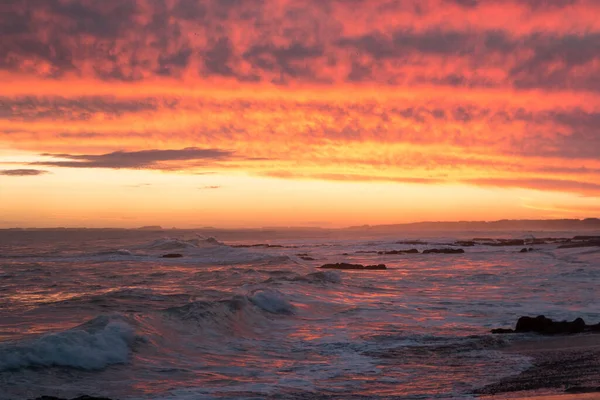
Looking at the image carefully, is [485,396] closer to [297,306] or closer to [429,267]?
[297,306]

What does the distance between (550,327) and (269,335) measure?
22.8 feet

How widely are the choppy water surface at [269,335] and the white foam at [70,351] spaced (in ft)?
0.09

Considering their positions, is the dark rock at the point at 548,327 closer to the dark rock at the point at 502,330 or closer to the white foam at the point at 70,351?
the dark rock at the point at 502,330

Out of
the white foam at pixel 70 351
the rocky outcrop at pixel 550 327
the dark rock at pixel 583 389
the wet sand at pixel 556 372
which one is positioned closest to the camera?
the dark rock at pixel 583 389

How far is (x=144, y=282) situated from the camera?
1153 inches

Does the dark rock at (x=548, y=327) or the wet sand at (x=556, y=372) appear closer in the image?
the wet sand at (x=556, y=372)

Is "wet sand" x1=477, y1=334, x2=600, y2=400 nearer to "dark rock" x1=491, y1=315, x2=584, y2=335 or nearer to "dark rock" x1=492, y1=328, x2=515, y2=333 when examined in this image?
"dark rock" x1=491, y1=315, x2=584, y2=335

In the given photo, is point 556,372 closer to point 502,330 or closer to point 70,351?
point 502,330

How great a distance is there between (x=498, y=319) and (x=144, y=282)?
55.3 ft

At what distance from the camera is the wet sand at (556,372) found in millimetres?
8730

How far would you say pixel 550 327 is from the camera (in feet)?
50.3

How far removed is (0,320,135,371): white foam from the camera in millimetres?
11719

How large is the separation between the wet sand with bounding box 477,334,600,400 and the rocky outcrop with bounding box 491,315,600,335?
1.90 feet

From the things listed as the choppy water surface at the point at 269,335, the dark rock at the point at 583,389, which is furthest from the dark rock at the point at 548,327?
the dark rock at the point at 583,389
